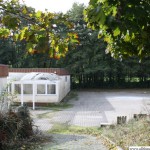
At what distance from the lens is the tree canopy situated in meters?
3.04

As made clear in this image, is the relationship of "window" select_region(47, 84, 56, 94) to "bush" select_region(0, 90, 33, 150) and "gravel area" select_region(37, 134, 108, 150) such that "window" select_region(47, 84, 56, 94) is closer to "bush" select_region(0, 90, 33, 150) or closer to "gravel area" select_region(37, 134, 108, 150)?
"gravel area" select_region(37, 134, 108, 150)

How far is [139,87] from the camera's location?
52.2 m

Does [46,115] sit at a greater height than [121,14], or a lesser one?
lesser

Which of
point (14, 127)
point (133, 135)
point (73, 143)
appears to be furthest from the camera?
point (73, 143)

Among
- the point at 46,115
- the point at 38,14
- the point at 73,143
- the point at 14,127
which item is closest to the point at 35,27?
the point at 38,14

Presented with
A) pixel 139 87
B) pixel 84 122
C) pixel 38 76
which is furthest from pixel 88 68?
pixel 84 122

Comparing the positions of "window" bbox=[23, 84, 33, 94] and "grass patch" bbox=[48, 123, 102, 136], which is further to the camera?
"window" bbox=[23, 84, 33, 94]

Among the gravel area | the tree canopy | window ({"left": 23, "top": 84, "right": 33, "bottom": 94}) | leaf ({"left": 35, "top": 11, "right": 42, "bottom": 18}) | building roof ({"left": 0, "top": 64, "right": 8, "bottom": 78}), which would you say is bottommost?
the gravel area

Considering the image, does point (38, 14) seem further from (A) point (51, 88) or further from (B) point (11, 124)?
(A) point (51, 88)

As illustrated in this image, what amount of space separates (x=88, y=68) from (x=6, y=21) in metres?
45.8

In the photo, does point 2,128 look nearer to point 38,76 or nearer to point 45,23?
point 45,23

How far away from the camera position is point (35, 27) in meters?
3.16

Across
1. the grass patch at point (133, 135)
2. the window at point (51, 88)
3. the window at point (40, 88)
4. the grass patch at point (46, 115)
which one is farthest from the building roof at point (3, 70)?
the grass patch at point (133, 135)

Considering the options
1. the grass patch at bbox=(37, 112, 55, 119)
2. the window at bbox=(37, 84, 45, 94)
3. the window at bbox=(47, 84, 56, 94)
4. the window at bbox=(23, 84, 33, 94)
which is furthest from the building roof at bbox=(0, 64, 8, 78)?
the window at bbox=(47, 84, 56, 94)
